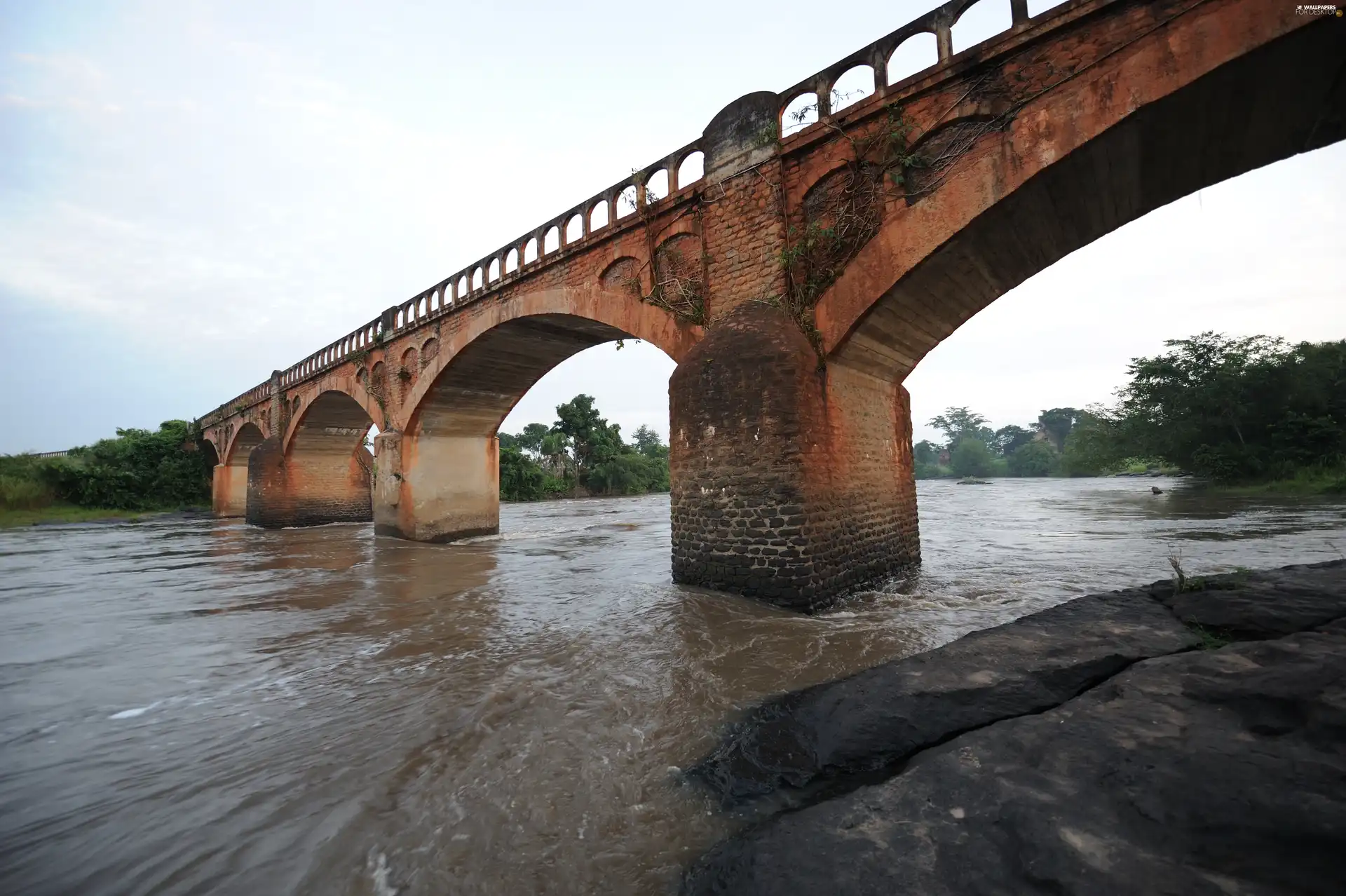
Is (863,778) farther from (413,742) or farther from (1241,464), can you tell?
(1241,464)

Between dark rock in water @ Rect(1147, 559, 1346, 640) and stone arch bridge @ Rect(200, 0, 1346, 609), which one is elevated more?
stone arch bridge @ Rect(200, 0, 1346, 609)

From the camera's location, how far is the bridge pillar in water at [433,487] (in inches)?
514

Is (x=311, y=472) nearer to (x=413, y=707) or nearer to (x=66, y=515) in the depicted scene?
(x=66, y=515)

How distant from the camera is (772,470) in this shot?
19.2ft

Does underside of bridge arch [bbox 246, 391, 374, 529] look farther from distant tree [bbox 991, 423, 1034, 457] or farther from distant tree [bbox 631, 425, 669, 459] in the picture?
distant tree [bbox 991, 423, 1034, 457]

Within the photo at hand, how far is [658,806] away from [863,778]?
2.64ft

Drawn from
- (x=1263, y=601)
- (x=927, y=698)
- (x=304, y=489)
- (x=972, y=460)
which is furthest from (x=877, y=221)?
(x=972, y=460)

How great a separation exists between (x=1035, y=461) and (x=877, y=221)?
3092 inches

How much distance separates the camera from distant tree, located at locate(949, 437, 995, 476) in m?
80.8

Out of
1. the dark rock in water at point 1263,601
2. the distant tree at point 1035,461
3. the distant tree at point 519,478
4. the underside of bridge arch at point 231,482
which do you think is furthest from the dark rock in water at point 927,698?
the distant tree at point 1035,461

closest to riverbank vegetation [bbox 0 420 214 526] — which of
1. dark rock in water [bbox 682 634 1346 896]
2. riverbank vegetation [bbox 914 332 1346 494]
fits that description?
dark rock in water [bbox 682 634 1346 896]

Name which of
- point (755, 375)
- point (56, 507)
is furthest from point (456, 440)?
point (56, 507)

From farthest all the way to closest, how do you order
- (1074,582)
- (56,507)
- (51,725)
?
(56,507), (1074,582), (51,725)

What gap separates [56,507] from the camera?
84.5 feet
